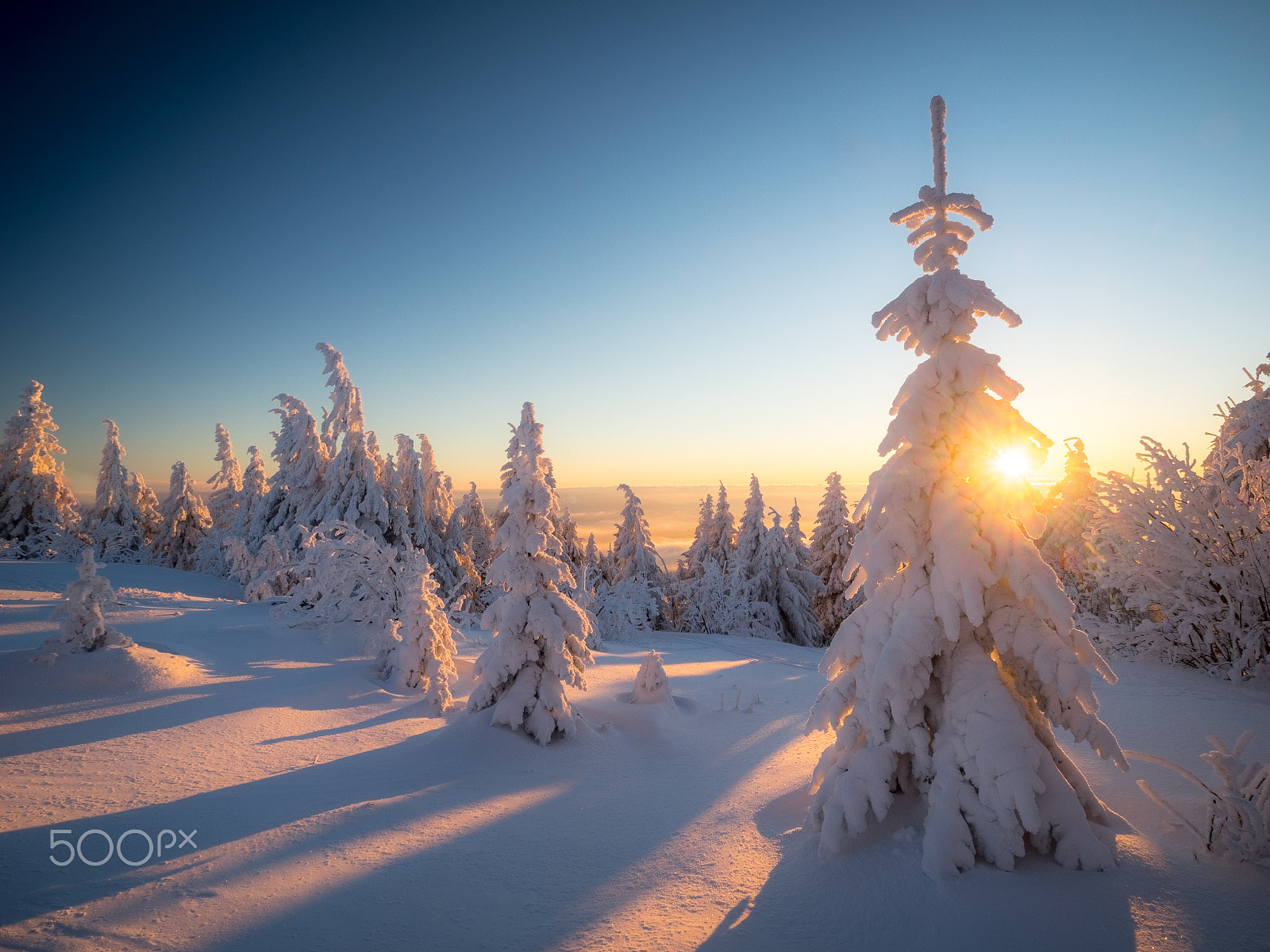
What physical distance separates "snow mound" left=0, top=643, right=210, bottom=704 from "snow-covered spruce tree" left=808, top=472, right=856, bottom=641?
30.3m

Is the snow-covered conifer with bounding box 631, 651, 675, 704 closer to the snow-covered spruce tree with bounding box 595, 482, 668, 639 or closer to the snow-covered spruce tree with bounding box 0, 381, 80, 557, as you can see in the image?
the snow-covered spruce tree with bounding box 595, 482, 668, 639

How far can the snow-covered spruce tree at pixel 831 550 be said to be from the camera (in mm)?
33031

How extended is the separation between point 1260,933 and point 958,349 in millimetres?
4871

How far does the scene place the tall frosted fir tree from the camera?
4578 millimetres

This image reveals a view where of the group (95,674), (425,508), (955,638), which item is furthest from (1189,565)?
(425,508)

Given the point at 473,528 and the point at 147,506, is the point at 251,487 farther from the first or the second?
the point at 473,528

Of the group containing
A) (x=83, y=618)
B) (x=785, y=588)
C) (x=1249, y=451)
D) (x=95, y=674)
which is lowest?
(x=785, y=588)

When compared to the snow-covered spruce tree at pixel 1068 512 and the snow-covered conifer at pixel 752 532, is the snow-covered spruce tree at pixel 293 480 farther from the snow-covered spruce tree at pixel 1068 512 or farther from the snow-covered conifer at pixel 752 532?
the snow-covered spruce tree at pixel 1068 512

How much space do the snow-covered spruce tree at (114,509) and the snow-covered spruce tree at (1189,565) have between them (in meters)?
48.8

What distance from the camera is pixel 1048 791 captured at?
464cm

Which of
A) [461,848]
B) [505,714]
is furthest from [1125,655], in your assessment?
[461,848]

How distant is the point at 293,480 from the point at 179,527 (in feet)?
50.9

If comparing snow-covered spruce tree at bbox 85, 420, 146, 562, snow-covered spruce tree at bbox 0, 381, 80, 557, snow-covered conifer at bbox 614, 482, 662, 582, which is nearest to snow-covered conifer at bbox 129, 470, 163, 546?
snow-covered spruce tree at bbox 85, 420, 146, 562

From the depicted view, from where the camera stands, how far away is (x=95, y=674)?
10547 mm
